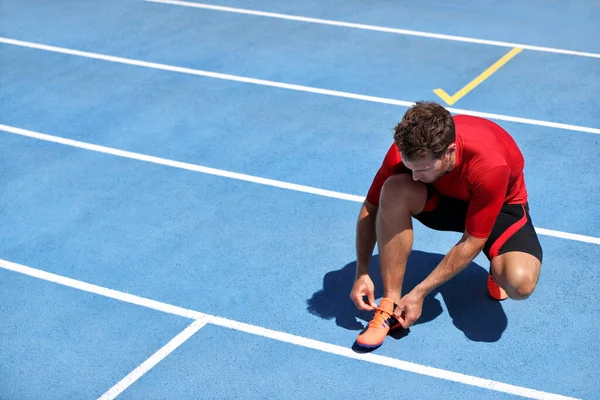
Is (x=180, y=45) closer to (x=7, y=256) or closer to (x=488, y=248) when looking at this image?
(x=7, y=256)

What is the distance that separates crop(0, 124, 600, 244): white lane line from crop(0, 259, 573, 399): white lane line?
5.38ft

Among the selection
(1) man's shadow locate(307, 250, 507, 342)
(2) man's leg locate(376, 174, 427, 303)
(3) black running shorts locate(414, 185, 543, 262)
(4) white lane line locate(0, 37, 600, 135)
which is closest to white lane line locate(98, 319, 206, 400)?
(1) man's shadow locate(307, 250, 507, 342)

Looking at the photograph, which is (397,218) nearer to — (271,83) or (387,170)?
(387,170)

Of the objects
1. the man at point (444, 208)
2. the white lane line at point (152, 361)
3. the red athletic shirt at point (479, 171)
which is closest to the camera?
→ the man at point (444, 208)

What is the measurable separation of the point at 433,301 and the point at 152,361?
5.81ft

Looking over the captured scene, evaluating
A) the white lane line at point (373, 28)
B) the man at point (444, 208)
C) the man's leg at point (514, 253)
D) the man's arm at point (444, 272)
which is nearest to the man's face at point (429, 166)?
the man at point (444, 208)

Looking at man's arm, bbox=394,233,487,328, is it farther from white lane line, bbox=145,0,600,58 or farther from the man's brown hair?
white lane line, bbox=145,0,600,58

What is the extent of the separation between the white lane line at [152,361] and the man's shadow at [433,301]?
2.42 ft

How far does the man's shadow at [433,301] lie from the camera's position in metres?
4.76

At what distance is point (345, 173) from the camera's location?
6477 millimetres

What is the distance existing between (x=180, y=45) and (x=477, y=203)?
582cm

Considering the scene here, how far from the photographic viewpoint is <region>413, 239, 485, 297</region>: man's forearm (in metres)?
4.25

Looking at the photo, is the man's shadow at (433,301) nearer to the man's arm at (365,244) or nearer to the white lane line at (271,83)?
the man's arm at (365,244)

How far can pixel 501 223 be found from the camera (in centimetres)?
455
